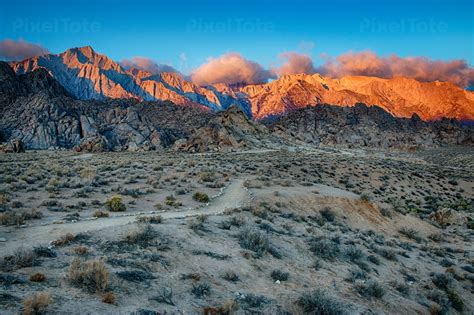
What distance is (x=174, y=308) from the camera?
7.81 meters

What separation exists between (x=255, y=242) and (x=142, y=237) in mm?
4184

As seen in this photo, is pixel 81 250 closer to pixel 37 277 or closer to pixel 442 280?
pixel 37 277

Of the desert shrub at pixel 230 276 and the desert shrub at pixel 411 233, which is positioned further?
the desert shrub at pixel 411 233

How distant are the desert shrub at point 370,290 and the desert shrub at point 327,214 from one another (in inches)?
378

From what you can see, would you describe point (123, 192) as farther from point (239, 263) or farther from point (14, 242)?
point (239, 263)

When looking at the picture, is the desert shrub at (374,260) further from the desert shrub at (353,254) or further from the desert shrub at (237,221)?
the desert shrub at (237,221)

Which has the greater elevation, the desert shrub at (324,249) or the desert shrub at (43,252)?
the desert shrub at (43,252)

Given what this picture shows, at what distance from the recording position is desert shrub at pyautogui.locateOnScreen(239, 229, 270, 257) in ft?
40.0

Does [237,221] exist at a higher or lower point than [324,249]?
higher

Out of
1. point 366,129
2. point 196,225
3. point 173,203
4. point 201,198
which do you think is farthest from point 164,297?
point 366,129

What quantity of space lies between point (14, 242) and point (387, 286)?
41.4 ft

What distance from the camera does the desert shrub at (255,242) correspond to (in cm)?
1220

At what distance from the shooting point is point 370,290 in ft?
35.4

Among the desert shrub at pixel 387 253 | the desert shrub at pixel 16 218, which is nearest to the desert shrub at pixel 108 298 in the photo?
the desert shrub at pixel 16 218
